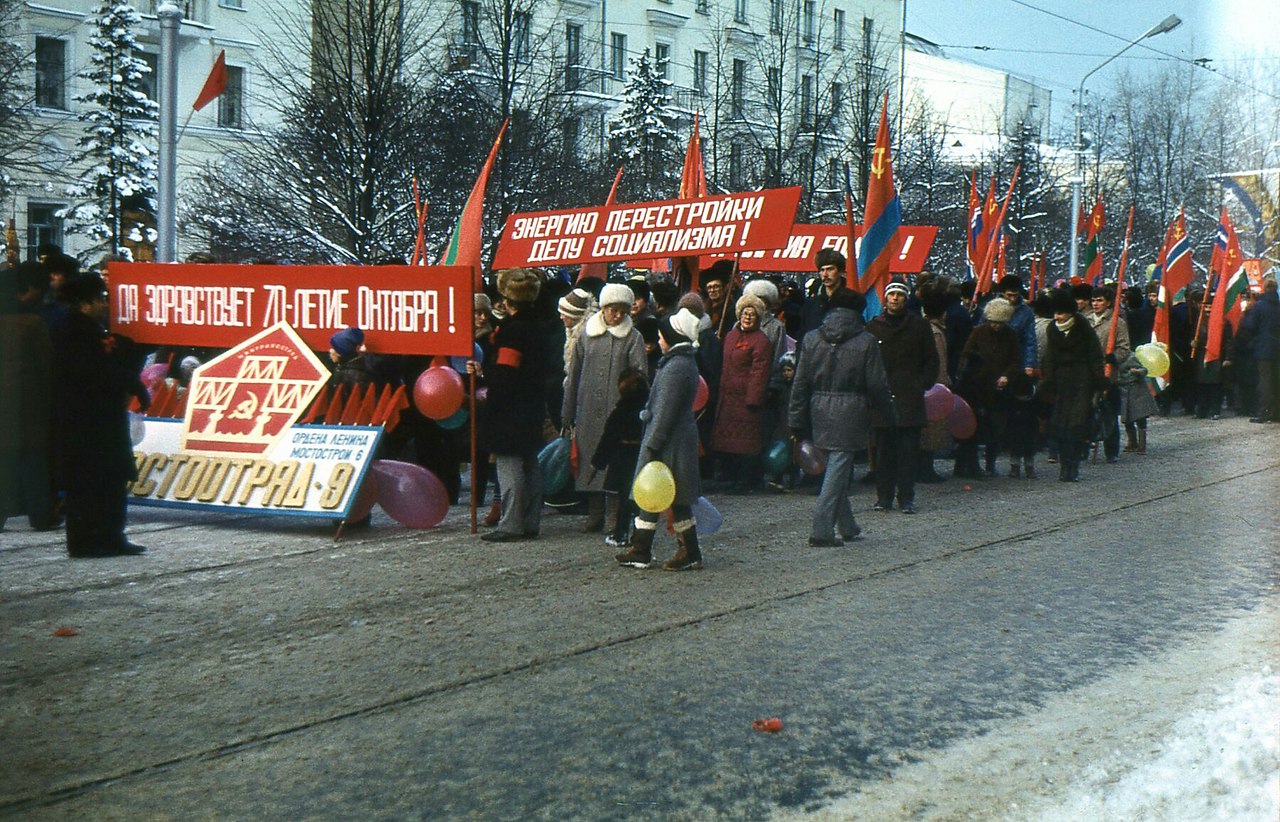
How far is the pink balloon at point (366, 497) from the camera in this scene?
10.3 m

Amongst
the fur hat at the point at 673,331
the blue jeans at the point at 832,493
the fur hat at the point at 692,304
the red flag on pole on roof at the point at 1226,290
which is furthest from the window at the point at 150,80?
the blue jeans at the point at 832,493

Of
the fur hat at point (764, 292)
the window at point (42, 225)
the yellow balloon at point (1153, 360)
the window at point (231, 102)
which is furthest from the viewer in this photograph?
the window at point (231, 102)

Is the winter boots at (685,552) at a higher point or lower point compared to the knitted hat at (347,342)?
lower

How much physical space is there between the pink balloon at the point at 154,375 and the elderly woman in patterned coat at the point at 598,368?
11.3 feet

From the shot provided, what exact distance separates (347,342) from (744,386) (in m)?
3.46

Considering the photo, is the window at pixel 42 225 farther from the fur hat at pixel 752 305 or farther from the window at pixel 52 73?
the fur hat at pixel 752 305

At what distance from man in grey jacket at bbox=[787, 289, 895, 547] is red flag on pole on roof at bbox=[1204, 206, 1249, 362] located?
12408 mm

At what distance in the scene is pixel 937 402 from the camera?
13.2 m

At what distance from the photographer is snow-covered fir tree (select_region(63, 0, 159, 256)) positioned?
38.5 m

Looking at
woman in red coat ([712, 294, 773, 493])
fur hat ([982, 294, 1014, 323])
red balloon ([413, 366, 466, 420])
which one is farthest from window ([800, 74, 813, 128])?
red balloon ([413, 366, 466, 420])

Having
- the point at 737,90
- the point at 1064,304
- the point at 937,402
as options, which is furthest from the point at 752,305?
the point at 737,90

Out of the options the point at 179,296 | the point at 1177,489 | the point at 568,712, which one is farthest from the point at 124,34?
the point at 568,712

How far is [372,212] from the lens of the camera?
2200cm

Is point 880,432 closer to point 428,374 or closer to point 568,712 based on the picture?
point 428,374
